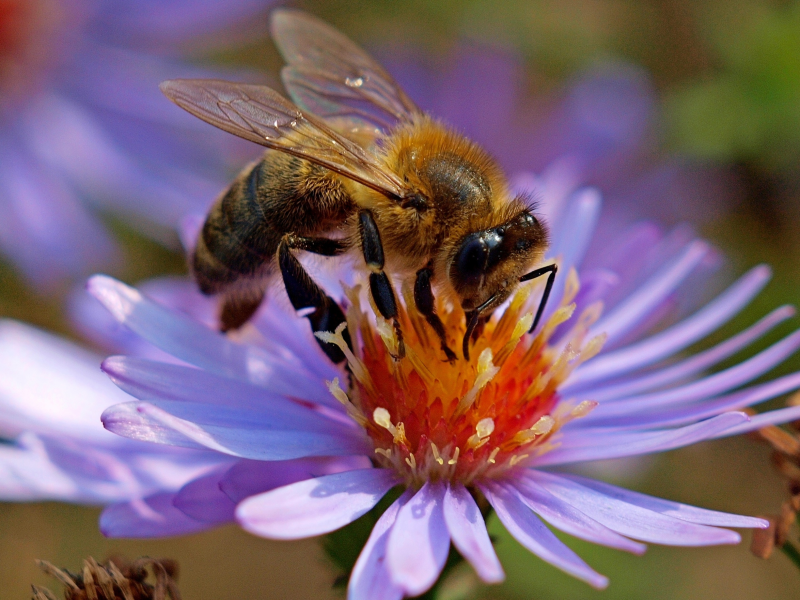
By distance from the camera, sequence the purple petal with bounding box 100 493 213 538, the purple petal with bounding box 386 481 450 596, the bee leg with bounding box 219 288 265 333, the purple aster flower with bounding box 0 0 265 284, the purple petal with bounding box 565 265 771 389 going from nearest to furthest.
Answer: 1. the purple petal with bounding box 386 481 450 596
2. the purple petal with bounding box 100 493 213 538
3. the bee leg with bounding box 219 288 265 333
4. the purple petal with bounding box 565 265 771 389
5. the purple aster flower with bounding box 0 0 265 284

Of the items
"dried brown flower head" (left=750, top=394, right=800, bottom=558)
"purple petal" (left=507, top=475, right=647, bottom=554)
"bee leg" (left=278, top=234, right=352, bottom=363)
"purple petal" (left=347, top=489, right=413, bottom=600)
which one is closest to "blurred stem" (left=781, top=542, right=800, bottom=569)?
"dried brown flower head" (left=750, top=394, right=800, bottom=558)

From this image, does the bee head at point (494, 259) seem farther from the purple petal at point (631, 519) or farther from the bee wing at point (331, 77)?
the bee wing at point (331, 77)

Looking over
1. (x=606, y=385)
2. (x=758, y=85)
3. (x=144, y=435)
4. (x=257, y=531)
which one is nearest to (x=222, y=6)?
(x=758, y=85)

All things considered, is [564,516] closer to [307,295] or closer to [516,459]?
[516,459]

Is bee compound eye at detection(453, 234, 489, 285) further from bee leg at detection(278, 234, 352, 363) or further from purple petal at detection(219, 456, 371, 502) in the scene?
purple petal at detection(219, 456, 371, 502)

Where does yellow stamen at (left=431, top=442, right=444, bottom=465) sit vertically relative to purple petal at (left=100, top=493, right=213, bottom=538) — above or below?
above

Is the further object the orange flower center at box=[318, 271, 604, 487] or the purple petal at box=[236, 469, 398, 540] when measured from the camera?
the orange flower center at box=[318, 271, 604, 487]
